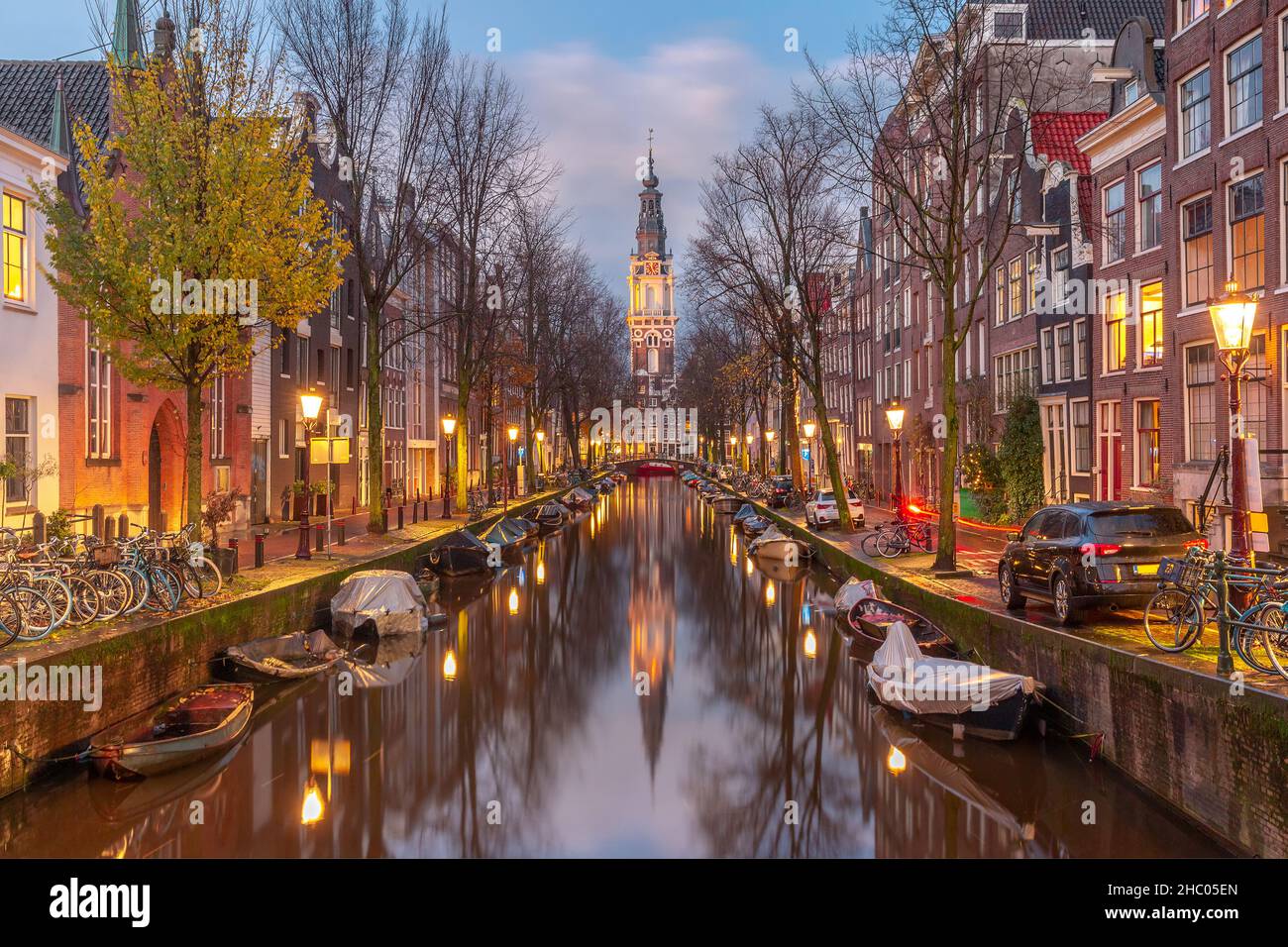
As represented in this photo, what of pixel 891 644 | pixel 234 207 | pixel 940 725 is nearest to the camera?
pixel 940 725

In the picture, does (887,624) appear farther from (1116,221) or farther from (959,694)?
(1116,221)

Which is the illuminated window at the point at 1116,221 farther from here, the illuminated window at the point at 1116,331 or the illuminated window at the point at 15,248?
the illuminated window at the point at 15,248

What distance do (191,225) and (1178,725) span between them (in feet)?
55.0

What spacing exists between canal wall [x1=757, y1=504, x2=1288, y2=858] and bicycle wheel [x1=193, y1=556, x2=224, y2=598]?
12.3 m

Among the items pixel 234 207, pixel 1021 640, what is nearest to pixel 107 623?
pixel 234 207

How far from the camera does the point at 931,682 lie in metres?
13.9

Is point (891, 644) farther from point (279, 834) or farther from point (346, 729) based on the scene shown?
point (279, 834)

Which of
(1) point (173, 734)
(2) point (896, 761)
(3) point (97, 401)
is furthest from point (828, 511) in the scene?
(1) point (173, 734)

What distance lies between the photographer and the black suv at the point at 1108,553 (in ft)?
47.9

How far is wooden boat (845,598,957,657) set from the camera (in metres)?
16.7

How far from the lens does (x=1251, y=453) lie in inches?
499

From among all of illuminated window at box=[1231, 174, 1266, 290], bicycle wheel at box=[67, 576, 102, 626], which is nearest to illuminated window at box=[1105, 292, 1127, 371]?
illuminated window at box=[1231, 174, 1266, 290]

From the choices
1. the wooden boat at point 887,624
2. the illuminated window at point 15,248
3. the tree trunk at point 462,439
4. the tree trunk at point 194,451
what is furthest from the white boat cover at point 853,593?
the tree trunk at point 462,439
